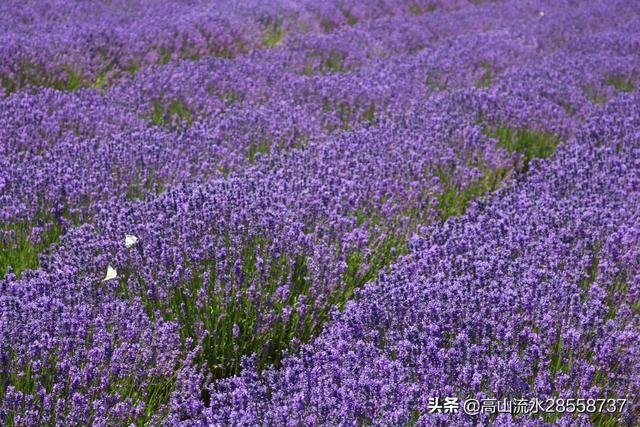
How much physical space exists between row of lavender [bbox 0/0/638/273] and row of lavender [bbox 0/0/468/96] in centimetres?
68

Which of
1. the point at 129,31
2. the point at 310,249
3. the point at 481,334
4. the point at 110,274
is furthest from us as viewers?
the point at 129,31

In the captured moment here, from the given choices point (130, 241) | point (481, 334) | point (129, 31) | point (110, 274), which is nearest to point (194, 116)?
point (129, 31)

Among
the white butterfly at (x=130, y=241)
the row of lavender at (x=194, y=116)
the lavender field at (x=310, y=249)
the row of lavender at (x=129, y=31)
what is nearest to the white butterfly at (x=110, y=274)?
the lavender field at (x=310, y=249)

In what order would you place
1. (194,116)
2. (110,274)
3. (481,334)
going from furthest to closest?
(194,116) < (110,274) < (481,334)

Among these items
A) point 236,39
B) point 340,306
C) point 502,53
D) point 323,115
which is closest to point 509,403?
point 340,306

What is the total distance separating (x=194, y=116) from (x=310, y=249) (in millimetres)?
2659

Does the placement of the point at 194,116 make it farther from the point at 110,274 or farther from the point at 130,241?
the point at 110,274

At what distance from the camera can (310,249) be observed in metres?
3.28

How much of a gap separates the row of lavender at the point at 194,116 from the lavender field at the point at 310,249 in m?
0.02

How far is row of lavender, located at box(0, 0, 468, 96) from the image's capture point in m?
6.22

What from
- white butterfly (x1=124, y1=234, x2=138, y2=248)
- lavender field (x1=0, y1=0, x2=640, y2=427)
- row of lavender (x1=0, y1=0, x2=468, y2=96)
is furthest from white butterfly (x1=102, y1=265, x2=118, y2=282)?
row of lavender (x1=0, y1=0, x2=468, y2=96)

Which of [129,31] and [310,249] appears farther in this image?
[129,31]

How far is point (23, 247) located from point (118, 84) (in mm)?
3160

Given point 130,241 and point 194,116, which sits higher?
point 130,241
